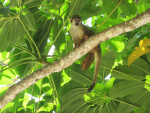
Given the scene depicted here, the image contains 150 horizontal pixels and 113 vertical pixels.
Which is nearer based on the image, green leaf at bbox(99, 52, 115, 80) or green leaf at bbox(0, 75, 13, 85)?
green leaf at bbox(99, 52, 115, 80)

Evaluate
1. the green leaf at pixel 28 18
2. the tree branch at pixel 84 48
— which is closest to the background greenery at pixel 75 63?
the green leaf at pixel 28 18

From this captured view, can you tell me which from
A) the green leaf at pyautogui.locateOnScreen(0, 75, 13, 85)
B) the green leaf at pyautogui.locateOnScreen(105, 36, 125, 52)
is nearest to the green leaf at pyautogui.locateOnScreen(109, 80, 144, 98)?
the green leaf at pyautogui.locateOnScreen(105, 36, 125, 52)

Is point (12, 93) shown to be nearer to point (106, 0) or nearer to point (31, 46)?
point (31, 46)

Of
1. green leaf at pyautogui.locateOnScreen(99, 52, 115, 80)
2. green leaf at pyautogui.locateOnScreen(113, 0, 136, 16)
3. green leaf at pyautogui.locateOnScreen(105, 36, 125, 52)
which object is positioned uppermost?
green leaf at pyautogui.locateOnScreen(113, 0, 136, 16)

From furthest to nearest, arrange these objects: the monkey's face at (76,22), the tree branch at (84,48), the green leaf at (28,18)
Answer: the monkey's face at (76,22), the green leaf at (28,18), the tree branch at (84,48)

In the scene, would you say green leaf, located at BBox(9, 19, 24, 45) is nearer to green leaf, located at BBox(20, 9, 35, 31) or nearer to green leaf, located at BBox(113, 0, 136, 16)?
green leaf, located at BBox(20, 9, 35, 31)

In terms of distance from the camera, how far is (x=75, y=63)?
2.94 meters

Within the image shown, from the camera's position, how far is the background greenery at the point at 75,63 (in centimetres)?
243

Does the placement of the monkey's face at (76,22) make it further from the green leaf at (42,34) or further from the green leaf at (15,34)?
the green leaf at (15,34)

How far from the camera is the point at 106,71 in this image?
2752mm

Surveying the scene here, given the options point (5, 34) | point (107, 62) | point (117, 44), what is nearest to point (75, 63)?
point (107, 62)

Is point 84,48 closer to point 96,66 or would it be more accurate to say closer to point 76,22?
point 96,66

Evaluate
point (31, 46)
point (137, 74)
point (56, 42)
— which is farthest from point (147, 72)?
point (31, 46)

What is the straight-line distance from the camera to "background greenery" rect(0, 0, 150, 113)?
2.43 m
